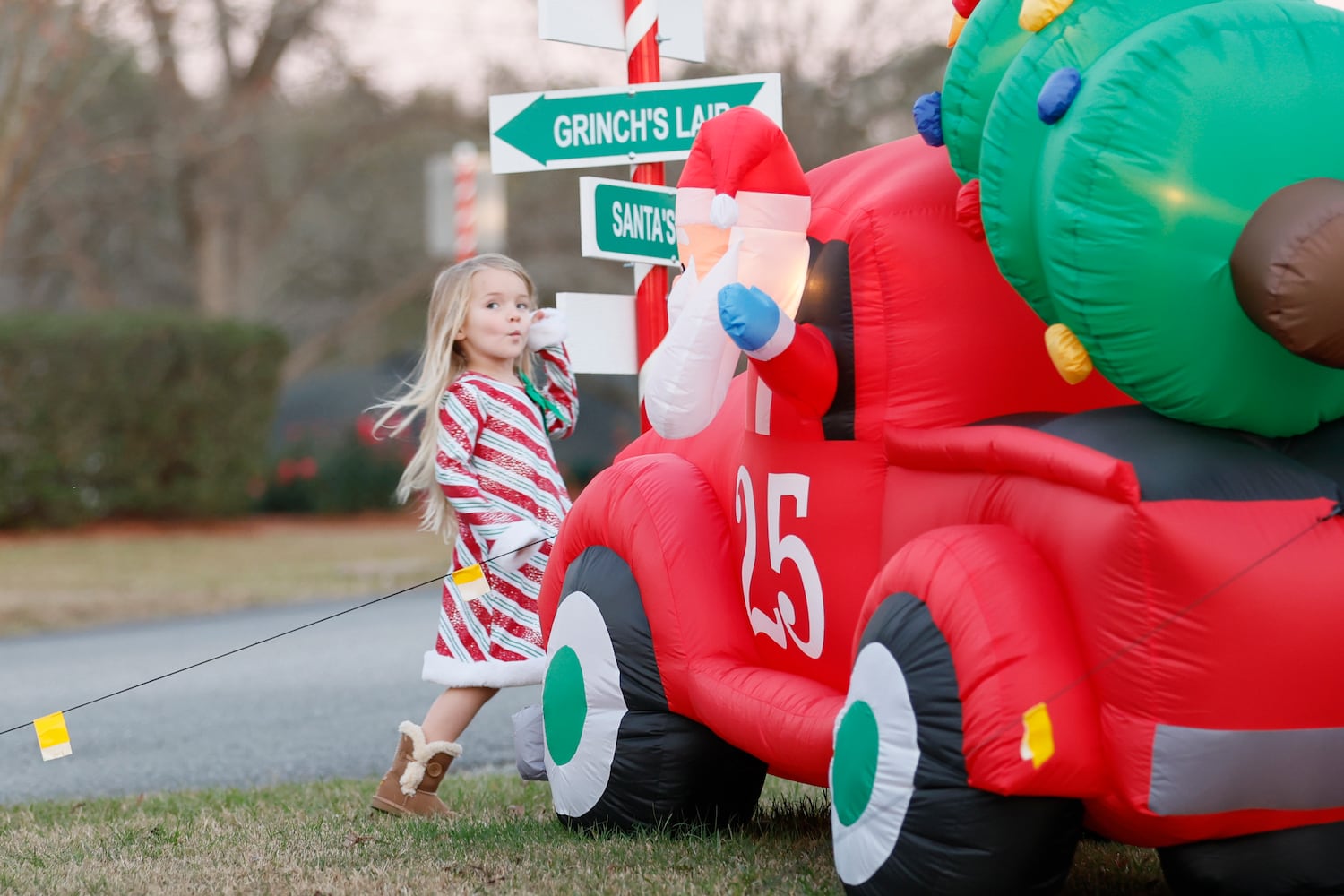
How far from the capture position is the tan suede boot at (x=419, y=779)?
4801 mm

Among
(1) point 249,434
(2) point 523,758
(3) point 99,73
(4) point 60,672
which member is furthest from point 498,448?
(3) point 99,73

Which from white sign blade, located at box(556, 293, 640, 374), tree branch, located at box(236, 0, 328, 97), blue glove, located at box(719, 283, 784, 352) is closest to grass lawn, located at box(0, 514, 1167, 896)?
blue glove, located at box(719, 283, 784, 352)

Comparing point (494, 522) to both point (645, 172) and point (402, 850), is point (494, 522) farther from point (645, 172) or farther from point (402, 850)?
point (645, 172)

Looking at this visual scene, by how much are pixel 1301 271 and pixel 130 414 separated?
47.4 ft

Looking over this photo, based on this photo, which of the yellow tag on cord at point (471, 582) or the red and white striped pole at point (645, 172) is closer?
the yellow tag on cord at point (471, 582)

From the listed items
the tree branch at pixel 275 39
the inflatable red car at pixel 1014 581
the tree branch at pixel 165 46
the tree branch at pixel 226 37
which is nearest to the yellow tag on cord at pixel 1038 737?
the inflatable red car at pixel 1014 581

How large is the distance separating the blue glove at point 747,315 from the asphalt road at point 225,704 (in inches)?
123

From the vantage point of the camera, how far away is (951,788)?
290 centimetres

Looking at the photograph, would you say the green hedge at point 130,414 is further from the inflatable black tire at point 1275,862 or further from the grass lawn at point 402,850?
the inflatable black tire at point 1275,862

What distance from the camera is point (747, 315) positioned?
3270 mm

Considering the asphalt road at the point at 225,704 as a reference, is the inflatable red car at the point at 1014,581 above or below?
above

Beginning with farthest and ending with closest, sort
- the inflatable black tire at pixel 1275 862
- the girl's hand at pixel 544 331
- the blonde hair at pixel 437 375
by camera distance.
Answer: the girl's hand at pixel 544 331, the blonde hair at pixel 437 375, the inflatable black tire at pixel 1275 862

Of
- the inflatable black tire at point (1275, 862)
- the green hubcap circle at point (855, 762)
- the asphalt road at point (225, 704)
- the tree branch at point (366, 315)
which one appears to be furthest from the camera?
the tree branch at point (366, 315)

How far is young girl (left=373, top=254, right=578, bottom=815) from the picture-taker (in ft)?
15.7
